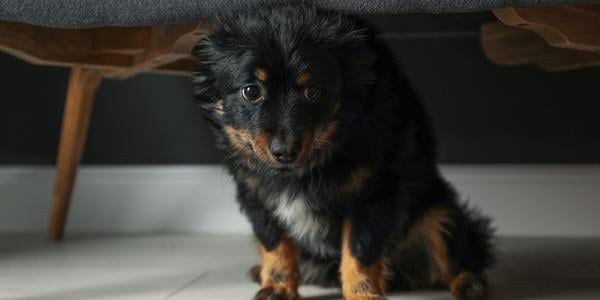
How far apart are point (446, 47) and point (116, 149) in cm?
119

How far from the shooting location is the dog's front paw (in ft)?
5.17

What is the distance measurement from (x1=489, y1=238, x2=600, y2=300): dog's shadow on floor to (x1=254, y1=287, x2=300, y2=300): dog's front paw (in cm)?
44

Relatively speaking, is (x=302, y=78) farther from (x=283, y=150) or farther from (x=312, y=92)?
(x=283, y=150)

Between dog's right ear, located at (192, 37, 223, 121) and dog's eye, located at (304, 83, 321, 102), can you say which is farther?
dog's right ear, located at (192, 37, 223, 121)

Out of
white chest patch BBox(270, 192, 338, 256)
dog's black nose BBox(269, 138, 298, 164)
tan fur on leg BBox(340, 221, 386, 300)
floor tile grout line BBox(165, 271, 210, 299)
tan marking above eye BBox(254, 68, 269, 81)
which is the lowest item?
tan fur on leg BBox(340, 221, 386, 300)

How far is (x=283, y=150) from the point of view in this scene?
134cm

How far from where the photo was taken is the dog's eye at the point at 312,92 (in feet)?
4.58

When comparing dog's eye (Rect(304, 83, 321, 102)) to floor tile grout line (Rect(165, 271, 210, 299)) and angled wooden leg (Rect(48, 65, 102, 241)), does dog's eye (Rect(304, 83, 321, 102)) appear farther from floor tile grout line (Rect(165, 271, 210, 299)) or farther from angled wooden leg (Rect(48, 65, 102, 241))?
angled wooden leg (Rect(48, 65, 102, 241))

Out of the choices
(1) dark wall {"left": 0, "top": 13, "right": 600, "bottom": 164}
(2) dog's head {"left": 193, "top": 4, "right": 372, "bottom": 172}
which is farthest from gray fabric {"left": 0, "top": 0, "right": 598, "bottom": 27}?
(1) dark wall {"left": 0, "top": 13, "right": 600, "bottom": 164}

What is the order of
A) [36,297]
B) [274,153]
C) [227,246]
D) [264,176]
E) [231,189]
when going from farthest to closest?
[231,189] < [227,246] < [36,297] < [264,176] < [274,153]


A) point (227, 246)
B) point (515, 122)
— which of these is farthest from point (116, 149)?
point (515, 122)

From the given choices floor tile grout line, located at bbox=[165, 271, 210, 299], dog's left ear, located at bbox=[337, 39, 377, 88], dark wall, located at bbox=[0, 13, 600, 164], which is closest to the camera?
dog's left ear, located at bbox=[337, 39, 377, 88]

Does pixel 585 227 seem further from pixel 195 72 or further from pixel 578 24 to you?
pixel 195 72

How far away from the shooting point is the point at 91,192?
8.59ft
